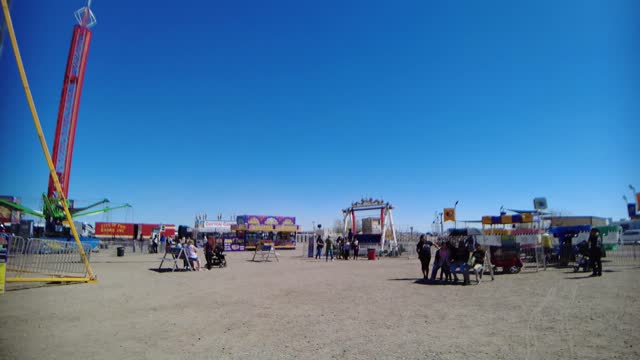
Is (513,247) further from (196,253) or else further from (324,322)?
(196,253)

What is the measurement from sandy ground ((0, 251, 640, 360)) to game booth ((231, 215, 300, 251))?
30.7 meters

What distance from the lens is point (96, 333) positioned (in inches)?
211

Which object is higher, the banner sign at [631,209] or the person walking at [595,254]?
the banner sign at [631,209]

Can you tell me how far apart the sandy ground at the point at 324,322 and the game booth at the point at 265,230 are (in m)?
30.7

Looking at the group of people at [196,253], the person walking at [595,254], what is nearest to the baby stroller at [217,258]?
the group of people at [196,253]

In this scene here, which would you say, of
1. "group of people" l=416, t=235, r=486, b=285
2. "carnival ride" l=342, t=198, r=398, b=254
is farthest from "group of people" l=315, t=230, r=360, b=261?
"group of people" l=416, t=235, r=486, b=285

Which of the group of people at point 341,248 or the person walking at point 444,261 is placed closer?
the person walking at point 444,261

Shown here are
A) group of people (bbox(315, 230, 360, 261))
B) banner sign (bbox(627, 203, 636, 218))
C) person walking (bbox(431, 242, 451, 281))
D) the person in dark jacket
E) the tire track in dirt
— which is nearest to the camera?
the tire track in dirt

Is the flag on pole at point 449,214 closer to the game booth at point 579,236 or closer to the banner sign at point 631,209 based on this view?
the game booth at point 579,236

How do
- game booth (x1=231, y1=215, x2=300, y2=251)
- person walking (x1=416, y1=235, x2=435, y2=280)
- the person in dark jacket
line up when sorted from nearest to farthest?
the person in dark jacket, person walking (x1=416, y1=235, x2=435, y2=280), game booth (x1=231, y1=215, x2=300, y2=251)

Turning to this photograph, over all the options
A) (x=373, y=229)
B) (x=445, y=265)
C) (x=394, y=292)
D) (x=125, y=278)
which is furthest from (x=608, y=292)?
(x=373, y=229)

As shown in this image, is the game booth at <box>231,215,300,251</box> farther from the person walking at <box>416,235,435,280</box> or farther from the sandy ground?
the sandy ground

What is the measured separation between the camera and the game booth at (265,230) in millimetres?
40594

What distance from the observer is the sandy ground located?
14.8ft
